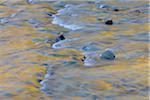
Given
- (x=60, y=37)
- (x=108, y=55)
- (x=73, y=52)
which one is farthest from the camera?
(x=60, y=37)

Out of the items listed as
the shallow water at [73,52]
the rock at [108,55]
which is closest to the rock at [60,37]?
the shallow water at [73,52]

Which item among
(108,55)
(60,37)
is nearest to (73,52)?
(108,55)

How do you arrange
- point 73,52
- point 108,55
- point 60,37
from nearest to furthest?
1. point 108,55
2. point 73,52
3. point 60,37

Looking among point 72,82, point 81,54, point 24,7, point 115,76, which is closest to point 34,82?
point 72,82

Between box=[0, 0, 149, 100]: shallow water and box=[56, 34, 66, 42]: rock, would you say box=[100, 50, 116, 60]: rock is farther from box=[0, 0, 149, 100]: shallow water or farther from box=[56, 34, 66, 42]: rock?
box=[56, 34, 66, 42]: rock

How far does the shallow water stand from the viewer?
5.64 metres

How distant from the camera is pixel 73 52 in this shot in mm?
7195

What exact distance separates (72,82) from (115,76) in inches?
20.2

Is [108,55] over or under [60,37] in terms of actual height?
over

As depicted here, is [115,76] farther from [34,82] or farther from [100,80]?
[34,82]

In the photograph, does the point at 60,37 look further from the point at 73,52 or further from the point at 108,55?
the point at 108,55

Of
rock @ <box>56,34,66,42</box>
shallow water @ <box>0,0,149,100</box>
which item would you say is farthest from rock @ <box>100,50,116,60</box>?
rock @ <box>56,34,66,42</box>

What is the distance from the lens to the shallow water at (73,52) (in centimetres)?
564

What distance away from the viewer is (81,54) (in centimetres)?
712
